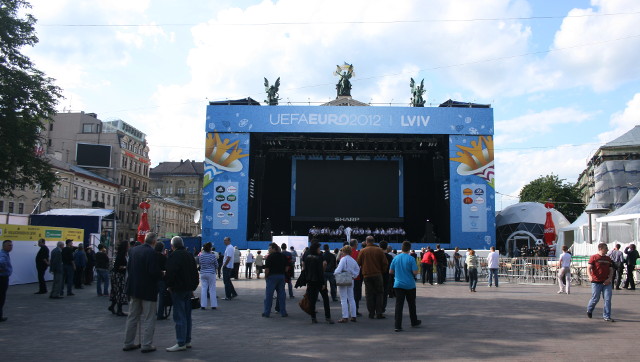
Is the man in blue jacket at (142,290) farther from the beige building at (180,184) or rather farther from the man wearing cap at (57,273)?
the beige building at (180,184)

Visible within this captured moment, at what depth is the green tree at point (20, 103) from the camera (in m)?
18.1

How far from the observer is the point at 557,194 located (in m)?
67.6

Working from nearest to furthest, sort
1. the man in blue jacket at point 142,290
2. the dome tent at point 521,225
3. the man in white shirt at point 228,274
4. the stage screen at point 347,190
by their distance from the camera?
the man in blue jacket at point 142,290 → the man in white shirt at point 228,274 → the stage screen at point 347,190 → the dome tent at point 521,225

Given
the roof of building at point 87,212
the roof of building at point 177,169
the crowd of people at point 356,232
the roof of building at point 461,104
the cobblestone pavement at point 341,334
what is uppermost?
the roof of building at point 177,169

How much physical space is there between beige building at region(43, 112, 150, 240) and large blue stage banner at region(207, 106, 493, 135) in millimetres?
33605

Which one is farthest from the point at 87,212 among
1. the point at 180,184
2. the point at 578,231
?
the point at 180,184

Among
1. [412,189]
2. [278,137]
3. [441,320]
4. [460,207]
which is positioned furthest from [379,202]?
[441,320]

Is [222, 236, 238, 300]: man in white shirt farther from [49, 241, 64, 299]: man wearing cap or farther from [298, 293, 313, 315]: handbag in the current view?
[49, 241, 64, 299]: man wearing cap

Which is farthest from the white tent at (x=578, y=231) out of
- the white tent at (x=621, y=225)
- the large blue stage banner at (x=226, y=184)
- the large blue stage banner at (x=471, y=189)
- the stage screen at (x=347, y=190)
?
the large blue stage banner at (x=226, y=184)

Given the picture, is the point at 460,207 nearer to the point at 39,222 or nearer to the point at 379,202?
the point at 379,202

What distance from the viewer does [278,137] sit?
32.8 meters

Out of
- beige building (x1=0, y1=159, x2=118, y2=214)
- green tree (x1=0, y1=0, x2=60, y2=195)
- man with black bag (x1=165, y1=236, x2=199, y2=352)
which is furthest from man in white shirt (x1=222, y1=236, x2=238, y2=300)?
beige building (x1=0, y1=159, x2=118, y2=214)

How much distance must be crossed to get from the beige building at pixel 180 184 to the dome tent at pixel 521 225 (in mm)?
56633

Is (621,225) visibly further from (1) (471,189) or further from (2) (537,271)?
(1) (471,189)
